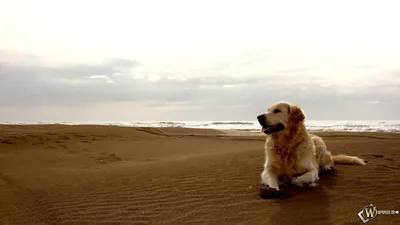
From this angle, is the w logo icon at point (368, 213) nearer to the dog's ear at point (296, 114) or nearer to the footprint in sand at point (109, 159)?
the dog's ear at point (296, 114)

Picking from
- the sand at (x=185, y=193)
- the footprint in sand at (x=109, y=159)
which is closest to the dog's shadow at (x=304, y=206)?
the sand at (x=185, y=193)

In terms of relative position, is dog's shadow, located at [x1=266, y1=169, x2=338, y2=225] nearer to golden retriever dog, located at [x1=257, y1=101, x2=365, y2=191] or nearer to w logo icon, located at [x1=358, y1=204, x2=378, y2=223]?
golden retriever dog, located at [x1=257, y1=101, x2=365, y2=191]

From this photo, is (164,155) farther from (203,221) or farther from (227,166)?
(203,221)

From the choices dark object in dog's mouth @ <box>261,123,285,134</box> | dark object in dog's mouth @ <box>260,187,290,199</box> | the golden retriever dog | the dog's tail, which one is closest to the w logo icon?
dark object in dog's mouth @ <box>260,187,290,199</box>

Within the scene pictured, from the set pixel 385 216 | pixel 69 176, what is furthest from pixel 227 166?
pixel 385 216

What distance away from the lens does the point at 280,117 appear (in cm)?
557

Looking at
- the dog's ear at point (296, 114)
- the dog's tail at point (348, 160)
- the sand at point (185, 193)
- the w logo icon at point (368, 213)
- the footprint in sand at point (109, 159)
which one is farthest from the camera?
the footprint in sand at point (109, 159)

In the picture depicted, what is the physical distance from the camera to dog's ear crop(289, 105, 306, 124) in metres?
5.63

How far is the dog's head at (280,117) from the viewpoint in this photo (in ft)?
18.1

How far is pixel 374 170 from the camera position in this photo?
642cm

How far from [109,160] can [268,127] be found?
6.00m

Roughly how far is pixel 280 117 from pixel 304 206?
1678mm

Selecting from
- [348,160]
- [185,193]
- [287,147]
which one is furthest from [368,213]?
[348,160]

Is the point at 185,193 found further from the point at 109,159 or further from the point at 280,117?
the point at 109,159
